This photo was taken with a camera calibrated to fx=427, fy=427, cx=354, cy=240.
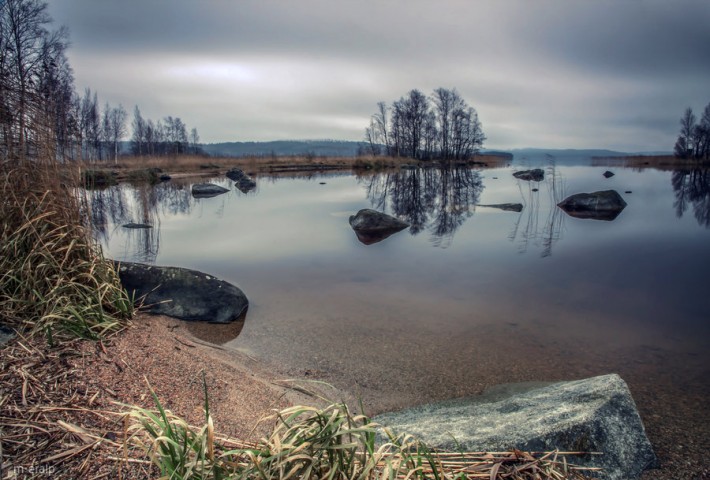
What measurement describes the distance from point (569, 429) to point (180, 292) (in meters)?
4.72

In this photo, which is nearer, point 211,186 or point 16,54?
point 16,54

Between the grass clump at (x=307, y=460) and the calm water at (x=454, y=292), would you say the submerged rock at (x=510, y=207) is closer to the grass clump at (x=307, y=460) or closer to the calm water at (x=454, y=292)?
the calm water at (x=454, y=292)

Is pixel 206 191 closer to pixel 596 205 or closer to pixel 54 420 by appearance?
pixel 596 205

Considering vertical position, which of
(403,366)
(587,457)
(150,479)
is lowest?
(403,366)

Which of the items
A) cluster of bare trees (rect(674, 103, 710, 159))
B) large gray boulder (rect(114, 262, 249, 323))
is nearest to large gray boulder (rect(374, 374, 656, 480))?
large gray boulder (rect(114, 262, 249, 323))

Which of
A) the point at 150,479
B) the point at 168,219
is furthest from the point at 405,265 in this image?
the point at 168,219

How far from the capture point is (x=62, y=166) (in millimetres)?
4500

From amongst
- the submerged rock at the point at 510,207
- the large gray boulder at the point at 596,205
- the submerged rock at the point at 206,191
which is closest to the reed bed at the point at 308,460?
the large gray boulder at the point at 596,205

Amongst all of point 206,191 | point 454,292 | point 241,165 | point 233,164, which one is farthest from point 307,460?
point 233,164

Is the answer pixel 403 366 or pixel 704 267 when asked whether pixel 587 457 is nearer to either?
pixel 403 366

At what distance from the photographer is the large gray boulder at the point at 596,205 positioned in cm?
1677

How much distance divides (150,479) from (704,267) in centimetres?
1218

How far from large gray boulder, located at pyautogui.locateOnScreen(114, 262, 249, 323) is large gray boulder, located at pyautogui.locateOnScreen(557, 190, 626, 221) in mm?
14815

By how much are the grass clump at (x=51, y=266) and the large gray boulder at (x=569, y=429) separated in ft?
8.68
